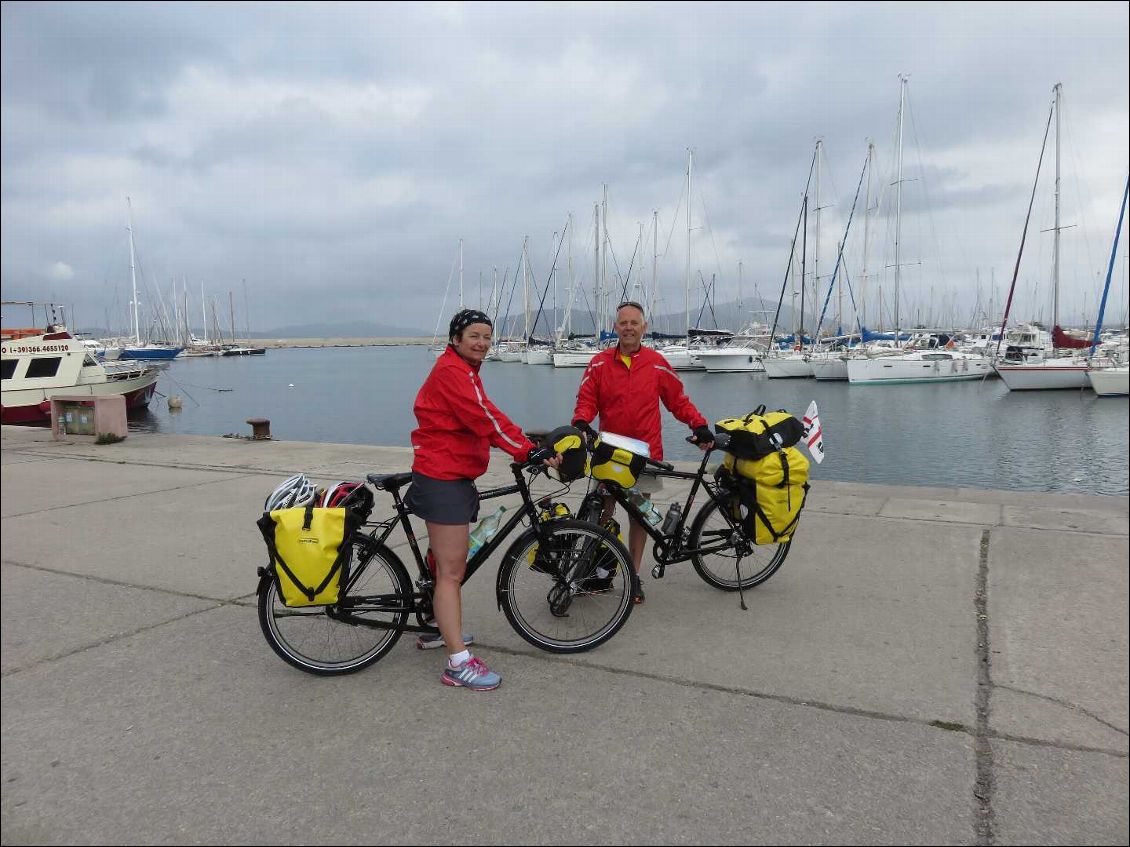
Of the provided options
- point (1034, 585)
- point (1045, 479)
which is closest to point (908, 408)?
point (1045, 479)

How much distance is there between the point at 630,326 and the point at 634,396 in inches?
16.6

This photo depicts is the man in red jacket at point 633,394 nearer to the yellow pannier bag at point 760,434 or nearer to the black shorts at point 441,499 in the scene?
the yellow pannier bag at point 760,434

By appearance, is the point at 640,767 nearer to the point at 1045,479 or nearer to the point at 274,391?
the point at 1045,479

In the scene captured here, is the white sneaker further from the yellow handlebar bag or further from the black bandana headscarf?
the black bandana headscarf

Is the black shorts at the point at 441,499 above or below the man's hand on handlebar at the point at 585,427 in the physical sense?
below

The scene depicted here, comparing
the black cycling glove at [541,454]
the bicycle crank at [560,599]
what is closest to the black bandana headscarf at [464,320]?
the black cycling glove at [541,454]

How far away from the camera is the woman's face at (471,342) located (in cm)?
341

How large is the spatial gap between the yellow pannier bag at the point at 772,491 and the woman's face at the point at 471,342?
1768 mm

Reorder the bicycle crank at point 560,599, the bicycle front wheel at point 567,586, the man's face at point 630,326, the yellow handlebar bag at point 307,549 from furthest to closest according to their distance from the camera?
1. the man's face at point 630,326
2. the bicycle crank at point 560,599
3. the bicycle front wheel at point 567,586
4. the yellow handlebar bag at point 307,549

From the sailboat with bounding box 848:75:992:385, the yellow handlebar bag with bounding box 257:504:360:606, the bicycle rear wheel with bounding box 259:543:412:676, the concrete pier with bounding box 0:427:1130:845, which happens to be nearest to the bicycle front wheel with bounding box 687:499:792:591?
the concrete pier with bounding box 0:427:1130:845

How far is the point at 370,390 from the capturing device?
51.9 metres

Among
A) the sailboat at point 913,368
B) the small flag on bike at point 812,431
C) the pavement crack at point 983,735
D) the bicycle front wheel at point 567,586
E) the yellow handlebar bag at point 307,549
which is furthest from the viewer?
the sailboat at point 913,368

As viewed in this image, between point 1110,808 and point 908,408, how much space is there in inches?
1266

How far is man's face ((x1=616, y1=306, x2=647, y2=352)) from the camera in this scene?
14.7 feet
